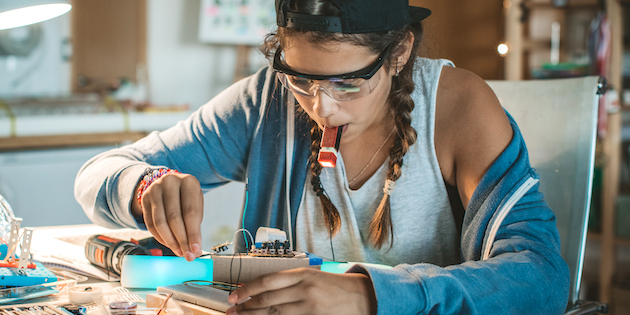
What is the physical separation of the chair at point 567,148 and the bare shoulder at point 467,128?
0.73ft

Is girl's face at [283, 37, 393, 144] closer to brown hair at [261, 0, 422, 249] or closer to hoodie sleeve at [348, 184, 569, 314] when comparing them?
brown hair at [261, 0, 422, 249]

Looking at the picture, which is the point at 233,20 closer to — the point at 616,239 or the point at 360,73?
the point at 616,239

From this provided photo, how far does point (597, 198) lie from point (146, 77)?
10.5 feet

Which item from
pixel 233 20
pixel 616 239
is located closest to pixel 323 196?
pixel 616 239

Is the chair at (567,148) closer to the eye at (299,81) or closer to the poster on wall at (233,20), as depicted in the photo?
the eye at (299,81)

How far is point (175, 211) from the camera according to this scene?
0.84 meters

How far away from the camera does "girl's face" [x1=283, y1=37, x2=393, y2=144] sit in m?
0.88

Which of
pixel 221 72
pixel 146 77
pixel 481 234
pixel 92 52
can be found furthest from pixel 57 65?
pixel 481 234

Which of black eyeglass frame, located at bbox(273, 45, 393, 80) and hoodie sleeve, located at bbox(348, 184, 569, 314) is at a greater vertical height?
black eyeglass frame, located at bbox(273, 45, 393, 80)

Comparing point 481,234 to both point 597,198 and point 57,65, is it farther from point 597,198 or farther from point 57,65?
point 57,65

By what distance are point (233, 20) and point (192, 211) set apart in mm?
3619

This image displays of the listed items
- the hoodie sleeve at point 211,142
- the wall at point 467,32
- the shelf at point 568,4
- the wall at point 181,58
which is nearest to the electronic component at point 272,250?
the hoodie sleeve at point 211,142

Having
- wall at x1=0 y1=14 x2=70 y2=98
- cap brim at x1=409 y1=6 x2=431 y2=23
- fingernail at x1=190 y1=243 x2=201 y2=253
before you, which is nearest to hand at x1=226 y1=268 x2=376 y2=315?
fingernail at x1=190 y1=243 x2=201 y2=253

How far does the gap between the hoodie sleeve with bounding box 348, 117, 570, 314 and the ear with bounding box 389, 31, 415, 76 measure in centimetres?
24
